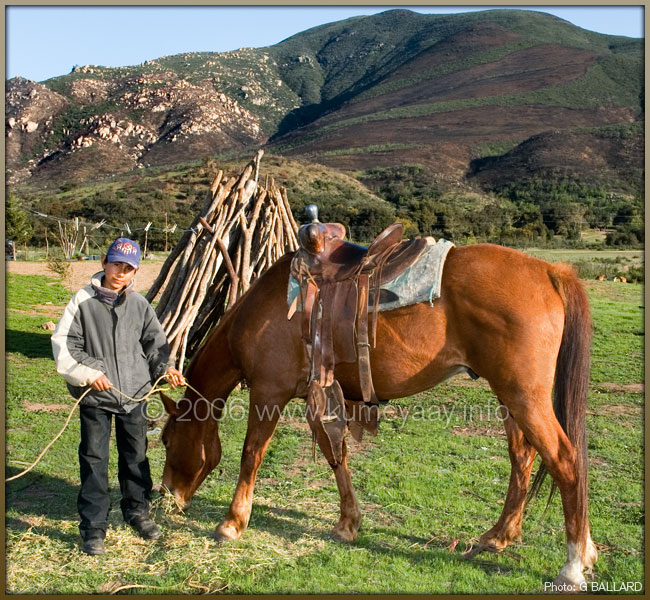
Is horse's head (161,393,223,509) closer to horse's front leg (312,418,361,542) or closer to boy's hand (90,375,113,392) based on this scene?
boy's hand (90,375,113,392)

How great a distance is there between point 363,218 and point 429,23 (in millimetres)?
107991

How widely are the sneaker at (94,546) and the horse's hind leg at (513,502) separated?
2190 millimetres

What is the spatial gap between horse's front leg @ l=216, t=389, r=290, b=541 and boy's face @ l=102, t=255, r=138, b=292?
3.48 feet

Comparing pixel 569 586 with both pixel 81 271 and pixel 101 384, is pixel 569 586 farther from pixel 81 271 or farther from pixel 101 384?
pixel 81 271

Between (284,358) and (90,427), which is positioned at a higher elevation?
(284,358)

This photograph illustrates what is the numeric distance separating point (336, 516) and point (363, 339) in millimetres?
1407

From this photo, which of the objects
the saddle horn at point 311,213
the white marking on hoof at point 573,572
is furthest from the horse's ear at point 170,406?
the white marking on hoof at point 573,572

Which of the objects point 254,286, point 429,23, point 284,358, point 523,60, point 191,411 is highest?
point 429,23

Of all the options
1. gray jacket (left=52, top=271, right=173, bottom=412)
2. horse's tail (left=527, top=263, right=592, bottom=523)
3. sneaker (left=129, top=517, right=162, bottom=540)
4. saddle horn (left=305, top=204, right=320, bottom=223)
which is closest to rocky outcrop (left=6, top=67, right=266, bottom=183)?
saddle horn (left=305, top=204, right=320, bottom=223)

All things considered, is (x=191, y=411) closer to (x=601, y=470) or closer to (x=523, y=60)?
(x=601, y=470)

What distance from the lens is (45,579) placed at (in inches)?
129

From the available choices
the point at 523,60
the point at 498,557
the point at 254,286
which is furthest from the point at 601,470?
the point at 523,60

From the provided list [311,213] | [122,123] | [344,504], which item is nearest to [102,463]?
[344,504]

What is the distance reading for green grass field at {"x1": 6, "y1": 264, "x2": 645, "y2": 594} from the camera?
10.8 feet
